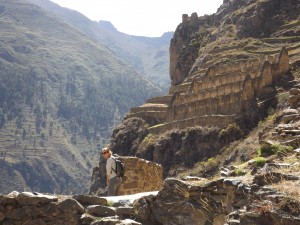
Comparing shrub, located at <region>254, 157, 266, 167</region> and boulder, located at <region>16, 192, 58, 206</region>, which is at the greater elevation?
shrub, located at <region>254, 157, 266, 167</region>

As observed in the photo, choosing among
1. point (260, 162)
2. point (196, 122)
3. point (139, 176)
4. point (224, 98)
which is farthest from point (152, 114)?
point (260, 162)

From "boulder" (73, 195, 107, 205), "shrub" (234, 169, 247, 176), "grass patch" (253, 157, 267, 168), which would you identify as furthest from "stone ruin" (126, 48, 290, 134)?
"boulder" (73, 195, 107, 205)

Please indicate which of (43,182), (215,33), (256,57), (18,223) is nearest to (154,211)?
(18,223)

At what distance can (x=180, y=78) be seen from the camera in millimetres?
86125

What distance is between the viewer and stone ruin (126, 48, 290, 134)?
1768 inches

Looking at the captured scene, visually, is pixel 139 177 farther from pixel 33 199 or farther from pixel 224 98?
pixel 224 98

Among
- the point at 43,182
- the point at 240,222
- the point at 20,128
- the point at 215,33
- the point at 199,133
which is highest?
the point at 215,33

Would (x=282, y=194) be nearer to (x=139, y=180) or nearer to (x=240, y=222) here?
(x=240, y=222)

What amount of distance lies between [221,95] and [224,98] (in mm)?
867

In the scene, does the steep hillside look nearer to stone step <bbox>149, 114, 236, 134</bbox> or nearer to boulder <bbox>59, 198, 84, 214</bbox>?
stone step <bbox>149, 114, 236, 134</bbox>

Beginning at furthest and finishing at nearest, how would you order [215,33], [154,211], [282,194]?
[215,33] → [154,211] → [282,194]

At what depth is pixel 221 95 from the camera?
47875 mm

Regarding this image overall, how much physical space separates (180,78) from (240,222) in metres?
78.9

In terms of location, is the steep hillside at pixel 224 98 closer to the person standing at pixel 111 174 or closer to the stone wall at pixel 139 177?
the stone wall at pixel 139 177
